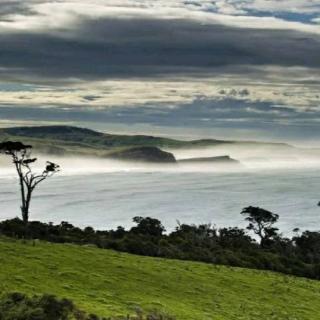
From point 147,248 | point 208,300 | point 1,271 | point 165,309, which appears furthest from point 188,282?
point 147,248

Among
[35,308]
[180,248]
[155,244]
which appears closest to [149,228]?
[155,244]

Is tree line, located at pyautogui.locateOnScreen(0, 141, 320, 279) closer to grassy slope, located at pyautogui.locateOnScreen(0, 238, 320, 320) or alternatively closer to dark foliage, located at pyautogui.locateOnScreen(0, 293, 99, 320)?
grassy slope, located at pyautogui.locateOnScreen(0, 238, 320, 320)

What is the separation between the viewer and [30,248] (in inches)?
1825

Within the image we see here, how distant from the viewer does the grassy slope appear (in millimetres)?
34938

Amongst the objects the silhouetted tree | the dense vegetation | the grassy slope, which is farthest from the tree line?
the silhouetted tree

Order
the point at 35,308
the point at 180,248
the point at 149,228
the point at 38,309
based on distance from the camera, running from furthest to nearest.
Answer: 1. the point at 149,228
2. the point at 180,248
3. the point at 35,308
4. the point at 38,309

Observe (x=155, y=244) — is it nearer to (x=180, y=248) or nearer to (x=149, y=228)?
(x=180, y=248)

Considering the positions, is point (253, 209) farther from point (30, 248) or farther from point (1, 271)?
point (1, 271)

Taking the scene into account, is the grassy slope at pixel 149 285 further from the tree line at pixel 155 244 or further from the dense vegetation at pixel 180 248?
the tree line at pixel 155 244

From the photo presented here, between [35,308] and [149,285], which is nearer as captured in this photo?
[35,308]

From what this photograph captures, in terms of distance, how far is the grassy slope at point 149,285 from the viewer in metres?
34.9

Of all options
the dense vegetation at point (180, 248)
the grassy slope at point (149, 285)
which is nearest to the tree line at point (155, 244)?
the dense vegetation at point (180, 248)

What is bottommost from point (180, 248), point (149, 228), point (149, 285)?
→ point (149, 285)

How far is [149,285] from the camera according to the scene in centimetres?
4134
